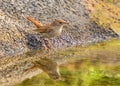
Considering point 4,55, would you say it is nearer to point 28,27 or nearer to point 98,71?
point 28,27

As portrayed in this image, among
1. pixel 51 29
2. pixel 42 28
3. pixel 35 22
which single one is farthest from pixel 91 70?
pixel 35 22

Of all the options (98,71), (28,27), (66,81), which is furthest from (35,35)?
(66,81)

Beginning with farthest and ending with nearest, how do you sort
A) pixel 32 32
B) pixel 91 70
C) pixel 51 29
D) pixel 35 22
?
pixel 32 32 < pixel 35 22 < pixel 51 29 < pixel 91 70

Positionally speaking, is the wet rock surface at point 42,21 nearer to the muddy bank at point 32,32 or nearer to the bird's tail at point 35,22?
the muddy bank at point 32,32

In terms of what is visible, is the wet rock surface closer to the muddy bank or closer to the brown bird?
the muddy bank

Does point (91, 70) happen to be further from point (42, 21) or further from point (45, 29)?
point (42, 21)
